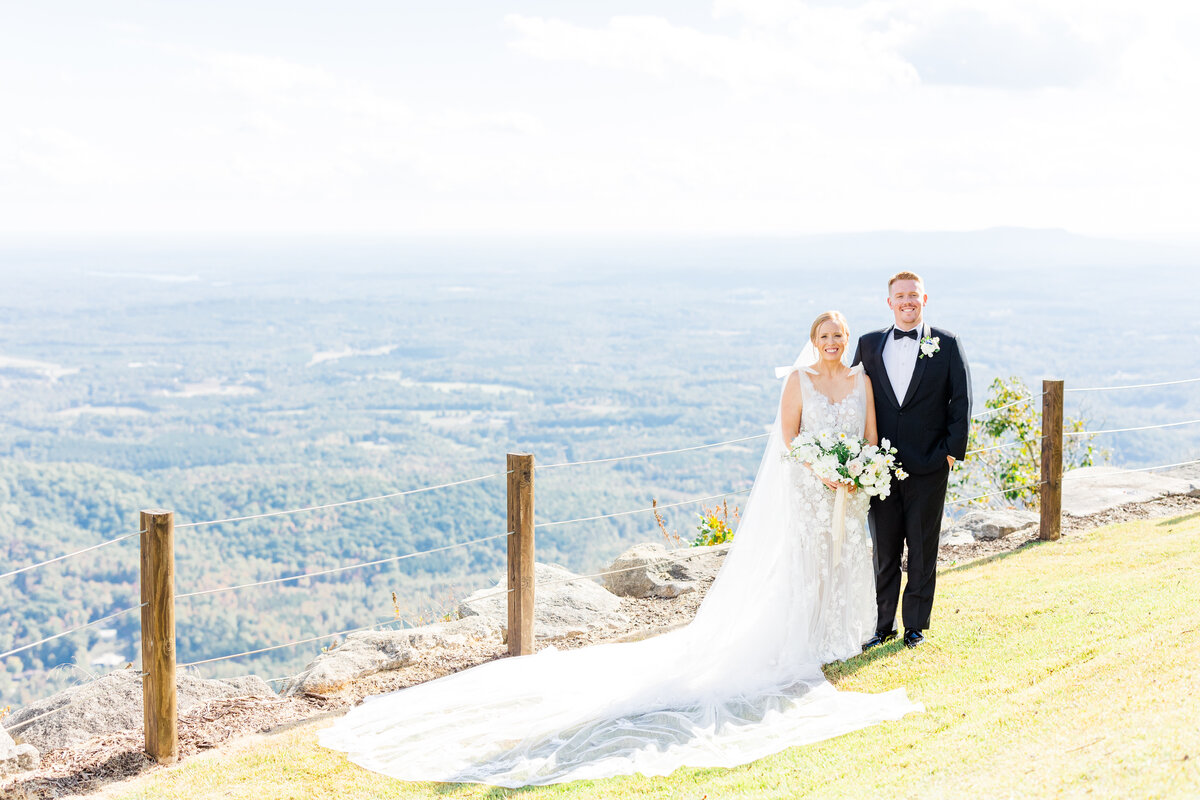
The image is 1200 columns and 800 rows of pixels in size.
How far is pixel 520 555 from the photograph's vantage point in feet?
19.8

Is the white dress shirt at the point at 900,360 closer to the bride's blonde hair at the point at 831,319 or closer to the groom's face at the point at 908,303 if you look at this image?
the groom's face at the point at 908,303

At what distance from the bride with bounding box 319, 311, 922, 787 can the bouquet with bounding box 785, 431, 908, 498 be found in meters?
0.15

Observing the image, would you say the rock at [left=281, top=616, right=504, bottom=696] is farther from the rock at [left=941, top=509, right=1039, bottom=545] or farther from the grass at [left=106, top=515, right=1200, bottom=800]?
the rock at [left=941, top=509, right=1039, bottom=545]

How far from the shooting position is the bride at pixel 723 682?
437cm

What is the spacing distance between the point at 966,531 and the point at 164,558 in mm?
6566

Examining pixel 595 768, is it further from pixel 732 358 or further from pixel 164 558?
pixel 732 358

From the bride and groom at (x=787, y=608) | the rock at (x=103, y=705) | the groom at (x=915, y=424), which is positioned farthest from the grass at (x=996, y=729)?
the rock at (x=103, y=705)

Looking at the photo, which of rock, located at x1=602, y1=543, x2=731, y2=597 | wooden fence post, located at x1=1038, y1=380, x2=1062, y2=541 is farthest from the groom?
wooden fence post, located at x1=1038, y1=380, x2=1062, y2=541

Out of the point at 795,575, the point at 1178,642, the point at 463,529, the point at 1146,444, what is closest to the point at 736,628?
the point at 795,575

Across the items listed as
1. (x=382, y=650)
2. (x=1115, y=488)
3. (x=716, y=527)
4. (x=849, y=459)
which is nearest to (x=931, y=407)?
(x=849, y=459)

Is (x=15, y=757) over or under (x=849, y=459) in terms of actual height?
under

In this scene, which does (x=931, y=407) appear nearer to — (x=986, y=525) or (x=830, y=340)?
(x=830, y=340)

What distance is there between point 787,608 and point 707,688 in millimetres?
679

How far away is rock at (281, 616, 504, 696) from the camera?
19.8 feet
